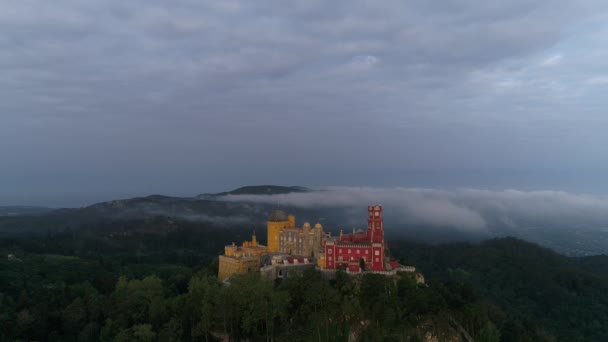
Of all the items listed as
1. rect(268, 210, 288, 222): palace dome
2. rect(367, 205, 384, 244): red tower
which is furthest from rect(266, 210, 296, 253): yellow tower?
rect(367, 205, 384, 244): red tower

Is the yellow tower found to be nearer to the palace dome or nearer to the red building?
the palace dome


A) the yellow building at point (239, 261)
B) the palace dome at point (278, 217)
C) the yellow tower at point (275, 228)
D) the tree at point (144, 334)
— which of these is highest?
the palace dome at point (278, 217)

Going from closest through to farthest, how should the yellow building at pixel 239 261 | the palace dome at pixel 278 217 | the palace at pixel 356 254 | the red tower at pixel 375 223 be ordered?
1. the palace at pixel 356 254
2. the red tower at pixel 375 223
3. the yellow building at pixel 239 261
4. the palace dome at pixel 278 217

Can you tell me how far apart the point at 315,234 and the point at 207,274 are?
642 inches

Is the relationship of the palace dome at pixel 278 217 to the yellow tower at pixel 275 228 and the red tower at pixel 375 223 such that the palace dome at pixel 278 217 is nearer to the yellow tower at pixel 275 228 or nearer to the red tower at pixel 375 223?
the yellow tower at pixel 275 228

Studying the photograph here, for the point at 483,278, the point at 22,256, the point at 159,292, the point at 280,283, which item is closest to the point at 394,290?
the point at 280,283

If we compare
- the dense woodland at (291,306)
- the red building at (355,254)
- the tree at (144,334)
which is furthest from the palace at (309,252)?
the tree at (144,334)

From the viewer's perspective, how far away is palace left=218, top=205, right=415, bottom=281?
174 feet

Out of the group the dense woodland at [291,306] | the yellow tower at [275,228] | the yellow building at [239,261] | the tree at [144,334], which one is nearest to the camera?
the dense woodland at [291,306]

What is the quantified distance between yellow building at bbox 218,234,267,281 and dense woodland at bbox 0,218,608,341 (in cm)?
239

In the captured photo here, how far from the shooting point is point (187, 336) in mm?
51062

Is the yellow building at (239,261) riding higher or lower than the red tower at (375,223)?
lower

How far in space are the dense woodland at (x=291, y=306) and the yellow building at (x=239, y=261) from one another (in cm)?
239

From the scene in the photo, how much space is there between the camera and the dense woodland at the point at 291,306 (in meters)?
45.8
